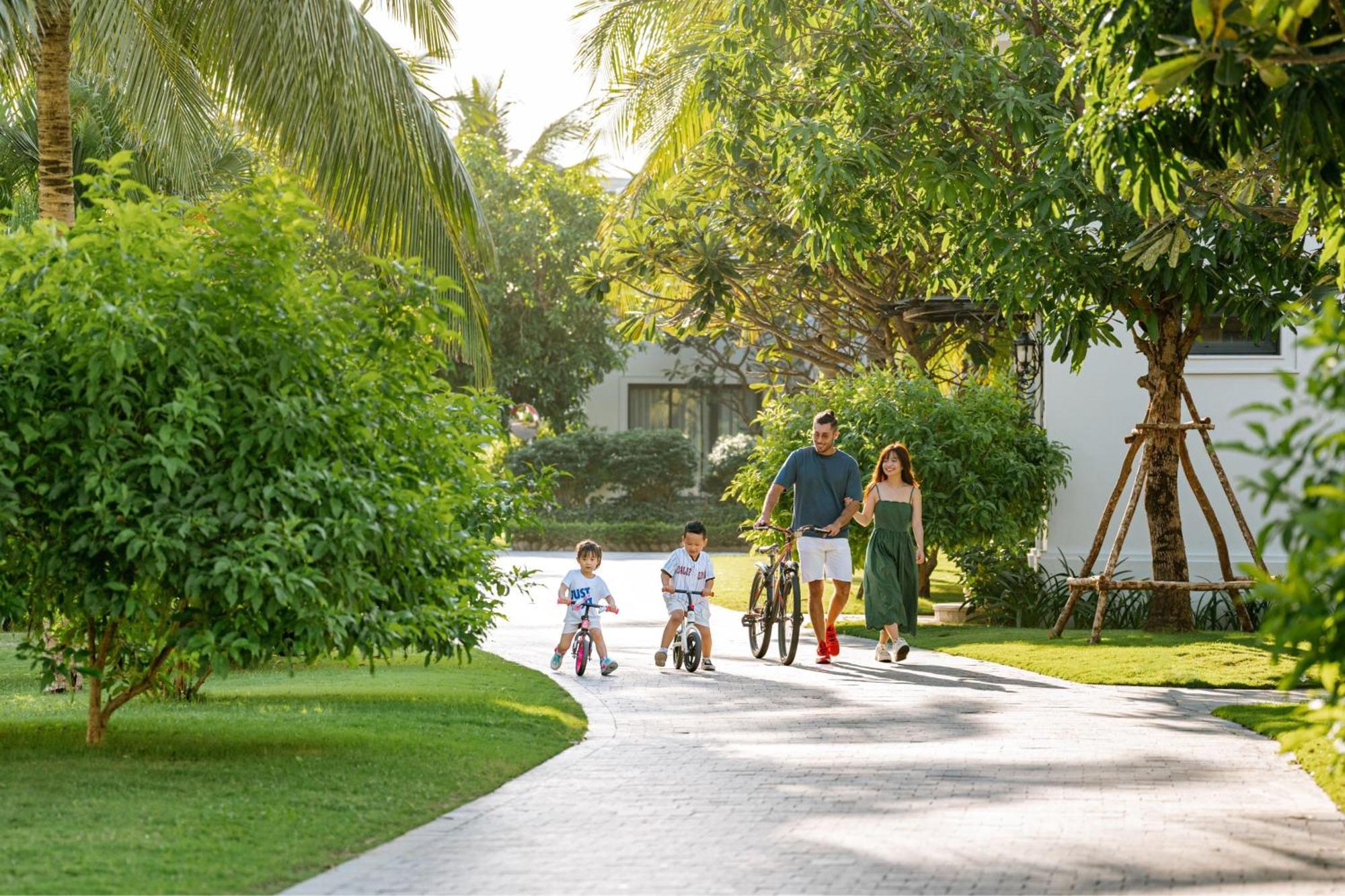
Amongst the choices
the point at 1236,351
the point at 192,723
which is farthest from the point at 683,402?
the point at 192,723

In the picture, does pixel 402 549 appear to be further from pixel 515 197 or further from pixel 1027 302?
pixel 515 197

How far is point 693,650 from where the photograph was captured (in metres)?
13.8

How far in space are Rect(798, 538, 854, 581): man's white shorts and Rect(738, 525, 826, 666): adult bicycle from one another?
93mm

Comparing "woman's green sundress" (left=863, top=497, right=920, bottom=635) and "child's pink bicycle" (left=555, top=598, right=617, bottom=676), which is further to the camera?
"woman's green sundress" (left=863, top=497, right=920, bottom=635)

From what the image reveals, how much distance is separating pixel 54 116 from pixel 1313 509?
10.1 meters

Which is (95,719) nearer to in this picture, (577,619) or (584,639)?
(584,639)

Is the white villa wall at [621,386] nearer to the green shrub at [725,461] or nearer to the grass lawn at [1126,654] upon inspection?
the green shrub at [725,461]

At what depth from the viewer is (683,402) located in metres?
51.6

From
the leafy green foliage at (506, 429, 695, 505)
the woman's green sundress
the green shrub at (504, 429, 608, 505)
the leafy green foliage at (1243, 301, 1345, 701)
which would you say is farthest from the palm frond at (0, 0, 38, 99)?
the leafy green foliage at (506, 429, 695, 505)

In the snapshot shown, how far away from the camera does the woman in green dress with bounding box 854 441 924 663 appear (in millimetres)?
14352

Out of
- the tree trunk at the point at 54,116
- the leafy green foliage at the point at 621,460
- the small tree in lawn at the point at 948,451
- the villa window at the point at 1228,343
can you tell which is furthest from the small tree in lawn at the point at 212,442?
the leafy green foliage at the point at 621,460

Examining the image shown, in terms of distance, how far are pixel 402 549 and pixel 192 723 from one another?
254 cm

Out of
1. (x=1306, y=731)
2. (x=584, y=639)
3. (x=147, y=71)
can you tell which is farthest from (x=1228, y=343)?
(x=1306, y=731)

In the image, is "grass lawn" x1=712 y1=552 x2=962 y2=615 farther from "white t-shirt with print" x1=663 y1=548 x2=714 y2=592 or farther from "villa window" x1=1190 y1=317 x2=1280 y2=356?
"white t-shirt with print" x1=663 y1=548 x2=714 y2=592
